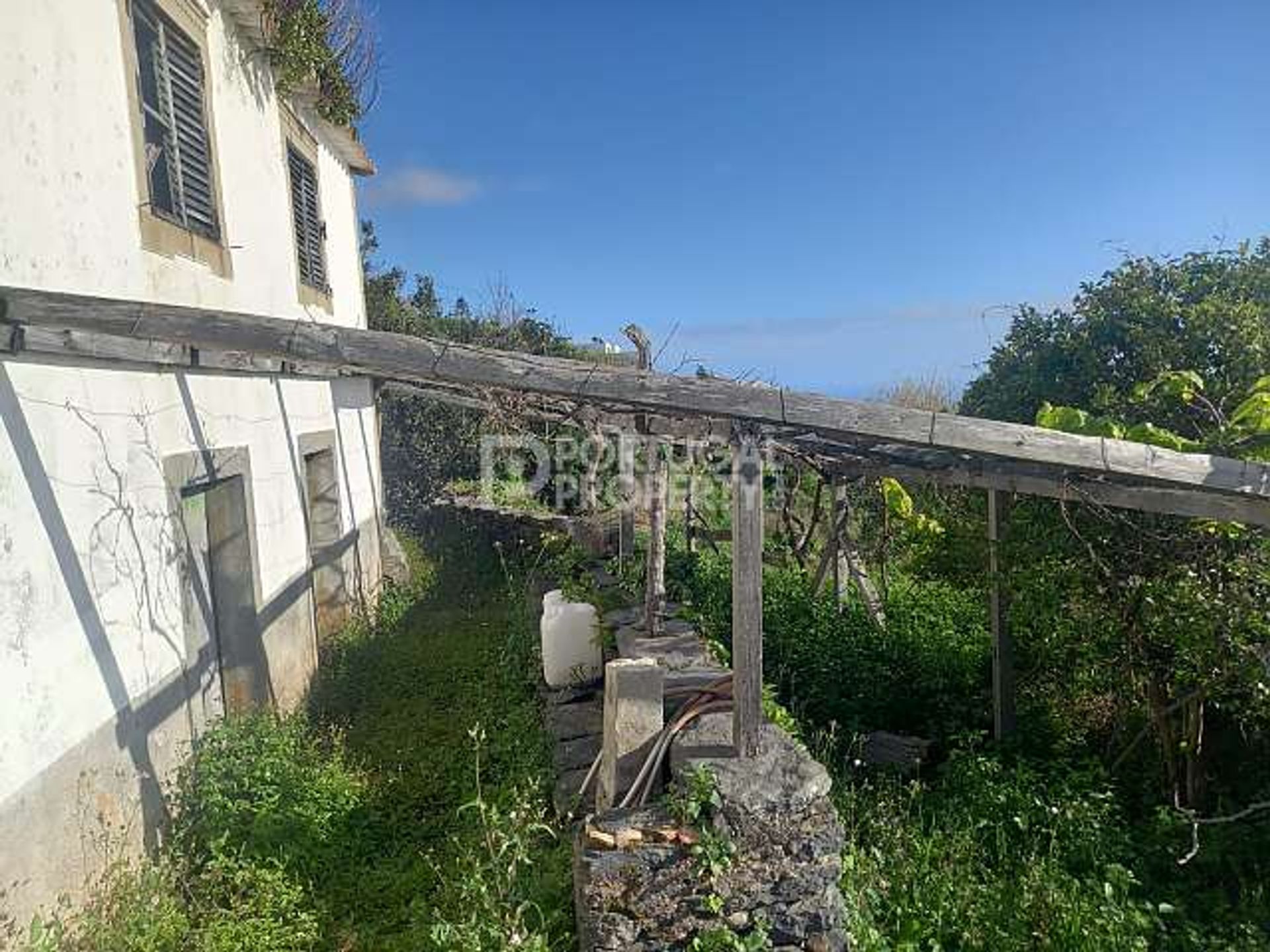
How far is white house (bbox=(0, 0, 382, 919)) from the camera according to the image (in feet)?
10.8

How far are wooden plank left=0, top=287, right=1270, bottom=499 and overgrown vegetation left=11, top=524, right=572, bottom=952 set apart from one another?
188cm

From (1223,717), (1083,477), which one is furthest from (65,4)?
(1223,717)

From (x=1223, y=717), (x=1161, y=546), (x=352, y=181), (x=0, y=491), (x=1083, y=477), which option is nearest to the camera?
(x=0, y=491)

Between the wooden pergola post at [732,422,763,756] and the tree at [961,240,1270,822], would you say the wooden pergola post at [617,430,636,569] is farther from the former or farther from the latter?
the wooden pergola post at [732,422,763,756]

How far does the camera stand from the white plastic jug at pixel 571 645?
6047 mm

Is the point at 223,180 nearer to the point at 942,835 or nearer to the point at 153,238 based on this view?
the point at 153,238

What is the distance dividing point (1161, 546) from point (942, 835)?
7.47ft

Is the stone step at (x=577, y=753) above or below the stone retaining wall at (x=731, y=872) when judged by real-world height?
below

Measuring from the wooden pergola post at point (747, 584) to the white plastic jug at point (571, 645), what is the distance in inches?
99.8

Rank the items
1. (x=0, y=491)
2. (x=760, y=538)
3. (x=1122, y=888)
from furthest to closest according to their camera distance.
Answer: (x=1122, y=888) < (x=760, y=538) < (x=0, y=491)

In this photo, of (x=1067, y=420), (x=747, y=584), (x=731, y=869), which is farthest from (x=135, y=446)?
(x=1067, y=420)

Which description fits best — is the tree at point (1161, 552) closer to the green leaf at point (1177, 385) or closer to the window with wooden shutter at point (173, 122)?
the green leaf at point (1177, 385)

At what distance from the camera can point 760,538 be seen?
12.0ft

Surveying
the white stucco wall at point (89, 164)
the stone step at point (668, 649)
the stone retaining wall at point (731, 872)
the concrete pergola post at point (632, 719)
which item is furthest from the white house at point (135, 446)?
the stone step at point (668, 649)
